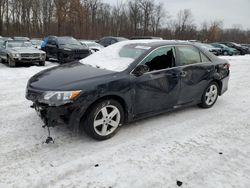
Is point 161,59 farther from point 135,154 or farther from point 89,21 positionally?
point 89,21

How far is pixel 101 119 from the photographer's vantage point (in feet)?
11.7

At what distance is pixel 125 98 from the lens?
3.74 metres

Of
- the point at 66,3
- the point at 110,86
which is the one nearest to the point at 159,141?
the point at 110,86

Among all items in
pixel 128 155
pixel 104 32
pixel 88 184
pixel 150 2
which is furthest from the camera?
pixel 150 2

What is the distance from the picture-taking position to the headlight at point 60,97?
10.7ft

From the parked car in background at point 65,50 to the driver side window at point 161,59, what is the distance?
8.99 metres

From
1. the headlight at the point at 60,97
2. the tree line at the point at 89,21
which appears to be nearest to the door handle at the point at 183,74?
the headlight at the point at 60,97

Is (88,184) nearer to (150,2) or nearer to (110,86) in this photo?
(110,86)

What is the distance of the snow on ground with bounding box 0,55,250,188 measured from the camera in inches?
108

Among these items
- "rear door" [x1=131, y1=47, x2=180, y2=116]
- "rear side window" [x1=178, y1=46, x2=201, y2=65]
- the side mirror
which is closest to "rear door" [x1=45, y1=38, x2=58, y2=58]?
"rear side window" [x1=178, y1=46, x2=201, y2=65]

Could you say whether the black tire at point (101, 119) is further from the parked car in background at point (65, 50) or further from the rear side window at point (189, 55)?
the parked car in background at point (65, 50)

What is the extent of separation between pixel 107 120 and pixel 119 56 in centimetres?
136

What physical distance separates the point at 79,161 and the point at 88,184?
0.50 metres

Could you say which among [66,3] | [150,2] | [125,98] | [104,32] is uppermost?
[150,2]
